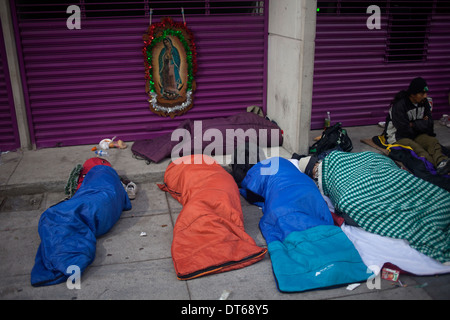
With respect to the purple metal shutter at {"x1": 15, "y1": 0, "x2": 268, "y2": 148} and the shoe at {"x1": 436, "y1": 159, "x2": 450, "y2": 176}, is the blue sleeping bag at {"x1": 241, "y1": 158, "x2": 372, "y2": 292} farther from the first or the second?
the purple metal shutter at {"x1": 15, "y1": 0, "x2": 268, "y2": 148}

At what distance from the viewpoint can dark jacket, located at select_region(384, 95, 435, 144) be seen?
6.41 meters

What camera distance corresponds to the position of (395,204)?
4512mm

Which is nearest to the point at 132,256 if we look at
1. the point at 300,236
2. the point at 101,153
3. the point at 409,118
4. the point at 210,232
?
the point at 210,232

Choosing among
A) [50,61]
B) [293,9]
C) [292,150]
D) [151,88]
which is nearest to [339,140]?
[292,150]

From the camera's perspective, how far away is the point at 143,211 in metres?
→ 5.33

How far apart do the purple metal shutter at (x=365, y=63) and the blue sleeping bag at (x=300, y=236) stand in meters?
2.63

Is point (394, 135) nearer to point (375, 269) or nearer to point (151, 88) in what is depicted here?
point (375, 269)

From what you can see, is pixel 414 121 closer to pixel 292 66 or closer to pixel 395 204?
pixel 292 66

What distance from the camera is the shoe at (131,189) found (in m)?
5.61

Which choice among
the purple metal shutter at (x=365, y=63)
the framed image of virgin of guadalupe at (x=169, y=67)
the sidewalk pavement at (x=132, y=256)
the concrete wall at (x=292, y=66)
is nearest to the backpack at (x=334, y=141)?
the concrete wall at (x=292, y=66)

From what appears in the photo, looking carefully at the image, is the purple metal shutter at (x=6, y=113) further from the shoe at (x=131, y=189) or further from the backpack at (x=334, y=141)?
the backpack at (x=334, y=141)

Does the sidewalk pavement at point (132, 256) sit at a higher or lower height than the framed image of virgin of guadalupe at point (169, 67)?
lower

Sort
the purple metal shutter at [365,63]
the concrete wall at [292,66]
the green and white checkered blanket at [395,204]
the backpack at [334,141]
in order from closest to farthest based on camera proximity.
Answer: the green and white checkered blanket at [395,204], the concrete wall at [292,66], the backpack at [334,141], the purple metal shutter at [365,63]

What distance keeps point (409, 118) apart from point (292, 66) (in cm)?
194
